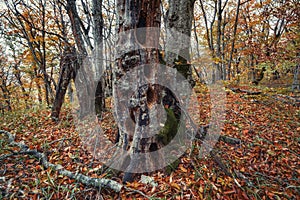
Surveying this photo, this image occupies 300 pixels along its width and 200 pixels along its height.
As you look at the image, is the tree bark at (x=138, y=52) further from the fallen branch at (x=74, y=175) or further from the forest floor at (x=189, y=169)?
the forest floor at (x=189, y=169)

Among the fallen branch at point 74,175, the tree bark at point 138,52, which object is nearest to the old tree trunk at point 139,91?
the tree bark at point 138,52

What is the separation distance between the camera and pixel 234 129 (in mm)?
4008

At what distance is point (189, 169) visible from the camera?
2504 mm

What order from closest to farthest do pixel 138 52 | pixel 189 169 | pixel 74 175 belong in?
pixel 138 52 < pixel 74 175 < pixel 189 169

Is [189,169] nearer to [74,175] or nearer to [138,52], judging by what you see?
[74,175]

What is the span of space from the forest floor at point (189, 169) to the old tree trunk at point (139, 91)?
310 mm

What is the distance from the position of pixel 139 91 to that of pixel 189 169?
1.45 m

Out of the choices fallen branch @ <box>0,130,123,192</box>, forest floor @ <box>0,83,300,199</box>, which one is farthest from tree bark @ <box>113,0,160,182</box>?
forest floor @ <box>0,83,300,199</box>

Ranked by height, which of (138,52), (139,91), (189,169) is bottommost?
(189,169)

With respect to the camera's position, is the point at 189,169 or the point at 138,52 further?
the point at 189,169

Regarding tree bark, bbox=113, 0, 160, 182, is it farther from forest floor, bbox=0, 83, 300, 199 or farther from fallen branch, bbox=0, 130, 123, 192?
forest floor, bbox=0, 83, 300, 199

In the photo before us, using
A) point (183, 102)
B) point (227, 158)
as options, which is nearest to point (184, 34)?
point (183, 102)

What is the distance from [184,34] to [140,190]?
2.82m

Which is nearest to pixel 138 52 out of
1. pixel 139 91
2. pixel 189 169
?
pixel 139 91
